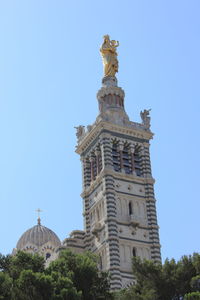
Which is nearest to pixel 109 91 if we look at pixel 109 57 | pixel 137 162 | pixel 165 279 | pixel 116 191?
pixel 109 57

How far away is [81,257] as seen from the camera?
130 ft

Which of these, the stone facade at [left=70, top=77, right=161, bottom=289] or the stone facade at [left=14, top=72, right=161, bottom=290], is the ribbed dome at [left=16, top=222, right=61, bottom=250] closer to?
the stone facade at [left=14, top=72, right=161, bottom=290]

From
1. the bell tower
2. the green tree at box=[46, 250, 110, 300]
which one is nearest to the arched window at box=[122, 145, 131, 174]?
the bell tower

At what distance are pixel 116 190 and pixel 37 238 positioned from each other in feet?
56.6

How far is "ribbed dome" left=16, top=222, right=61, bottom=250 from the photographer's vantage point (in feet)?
238

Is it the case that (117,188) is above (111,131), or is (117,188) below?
→ below

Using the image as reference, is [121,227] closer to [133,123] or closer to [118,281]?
[118,281]

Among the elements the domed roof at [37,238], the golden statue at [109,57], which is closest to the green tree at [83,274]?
the golden statue at [109,57]

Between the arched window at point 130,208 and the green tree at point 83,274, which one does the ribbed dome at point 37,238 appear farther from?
the green tree at point 83,274

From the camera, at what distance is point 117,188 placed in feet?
191

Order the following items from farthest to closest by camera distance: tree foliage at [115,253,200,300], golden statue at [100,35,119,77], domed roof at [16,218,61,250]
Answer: domed roof at [16,218,61,250]
golden statue at [100,35,119,77]
tree foliage at [115,253,200,300]

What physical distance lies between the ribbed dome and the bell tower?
43.6 ft

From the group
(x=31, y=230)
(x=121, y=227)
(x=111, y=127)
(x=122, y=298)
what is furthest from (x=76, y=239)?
(x=122, y=298)

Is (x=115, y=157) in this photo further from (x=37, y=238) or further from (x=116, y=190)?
(x=37, y=238)
